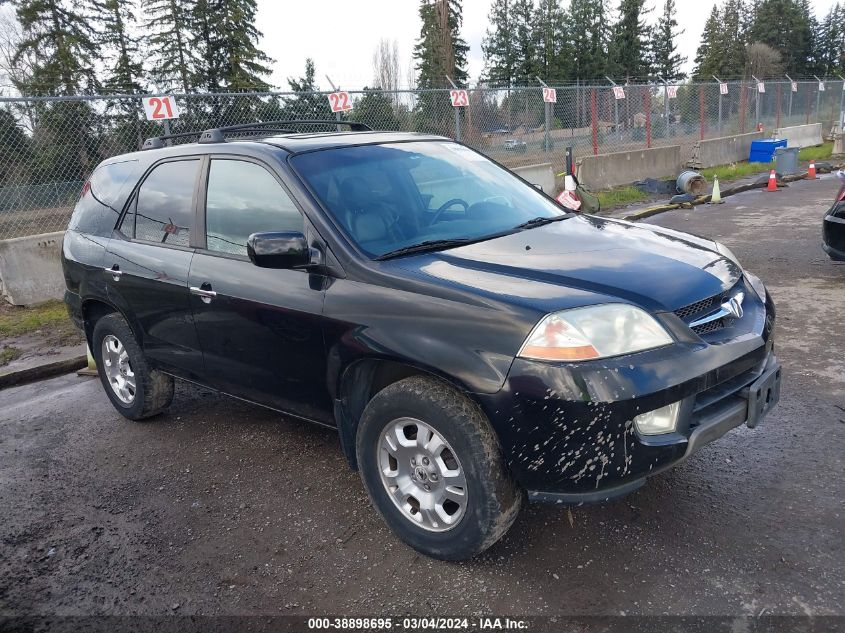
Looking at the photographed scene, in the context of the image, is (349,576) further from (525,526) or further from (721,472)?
(721,472)

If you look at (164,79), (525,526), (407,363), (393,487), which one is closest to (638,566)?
(525,526)

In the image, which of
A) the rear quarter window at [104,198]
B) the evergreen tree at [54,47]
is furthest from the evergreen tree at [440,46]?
the rear quarter window at [104,198]

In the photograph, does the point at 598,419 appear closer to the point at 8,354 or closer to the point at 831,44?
the point at 8,354

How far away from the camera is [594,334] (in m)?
2.58

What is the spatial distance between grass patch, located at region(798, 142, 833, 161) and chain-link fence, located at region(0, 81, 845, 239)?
84.1 inches

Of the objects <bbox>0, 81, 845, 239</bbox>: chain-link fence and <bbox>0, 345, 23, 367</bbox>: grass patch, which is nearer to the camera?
<bbox>0, 345, 23, 367</bbox>: grass patch

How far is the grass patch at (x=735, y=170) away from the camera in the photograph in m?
17.8

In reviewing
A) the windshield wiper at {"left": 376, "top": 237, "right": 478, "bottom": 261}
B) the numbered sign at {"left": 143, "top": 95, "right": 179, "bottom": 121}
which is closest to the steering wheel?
the windshield wiper at {"left": 376, "top": 237, "right": 478, "bottom": 261}

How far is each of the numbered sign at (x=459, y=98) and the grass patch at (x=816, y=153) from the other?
14.9m

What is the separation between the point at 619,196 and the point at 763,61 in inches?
2613

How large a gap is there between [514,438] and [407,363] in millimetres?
539

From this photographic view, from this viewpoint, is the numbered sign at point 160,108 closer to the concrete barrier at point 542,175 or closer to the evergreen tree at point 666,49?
the concrete barrier at point 542,175

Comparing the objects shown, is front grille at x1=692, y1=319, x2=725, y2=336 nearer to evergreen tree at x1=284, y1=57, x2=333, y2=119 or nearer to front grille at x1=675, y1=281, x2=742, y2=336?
front grille at x1=675, y1=281, x2=742, y2=336

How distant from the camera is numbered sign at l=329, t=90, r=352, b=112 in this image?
10.8 metres
